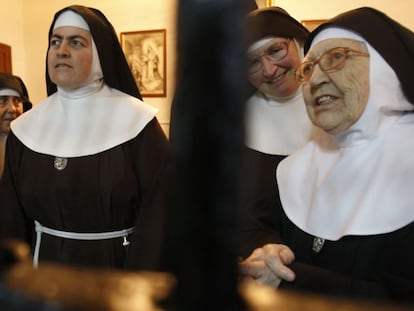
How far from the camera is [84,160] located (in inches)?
59.8

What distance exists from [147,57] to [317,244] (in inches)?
109

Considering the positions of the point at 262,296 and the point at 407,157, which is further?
the point at 407,157

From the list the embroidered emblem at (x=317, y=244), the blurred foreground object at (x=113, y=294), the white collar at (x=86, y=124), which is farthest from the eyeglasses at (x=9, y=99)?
the blurred foreground object at (x=113, y=294)

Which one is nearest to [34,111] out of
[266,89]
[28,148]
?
[28,148]

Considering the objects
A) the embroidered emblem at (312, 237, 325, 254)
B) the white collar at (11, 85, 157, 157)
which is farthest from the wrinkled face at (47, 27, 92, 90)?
the embroidered emblem at (312, 237, 325, 254)

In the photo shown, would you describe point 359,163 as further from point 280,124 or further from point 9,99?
point 9,99

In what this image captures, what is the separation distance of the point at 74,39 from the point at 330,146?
41.3 inches

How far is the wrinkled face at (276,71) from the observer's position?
1.46 metres

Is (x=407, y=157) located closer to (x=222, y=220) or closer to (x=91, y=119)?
(x=222, y=220)

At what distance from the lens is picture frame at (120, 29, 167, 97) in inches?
126

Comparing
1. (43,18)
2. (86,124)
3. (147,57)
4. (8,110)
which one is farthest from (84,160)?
(43,18)

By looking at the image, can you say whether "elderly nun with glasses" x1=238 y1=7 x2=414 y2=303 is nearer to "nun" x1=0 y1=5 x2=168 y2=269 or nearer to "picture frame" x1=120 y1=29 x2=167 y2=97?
"nun" x1=0 y1=5 x2=168 y2=269

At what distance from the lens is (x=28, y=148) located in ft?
5.29

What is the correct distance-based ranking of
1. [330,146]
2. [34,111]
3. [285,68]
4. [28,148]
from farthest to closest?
[34,111]
[28,148]
[285,68]
[330,146]
